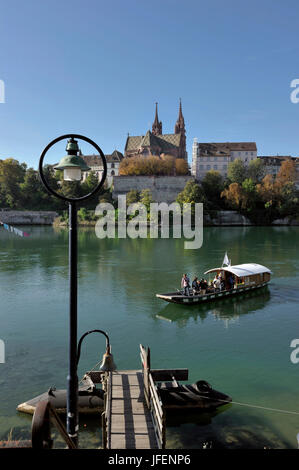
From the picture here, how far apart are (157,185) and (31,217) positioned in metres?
34.8

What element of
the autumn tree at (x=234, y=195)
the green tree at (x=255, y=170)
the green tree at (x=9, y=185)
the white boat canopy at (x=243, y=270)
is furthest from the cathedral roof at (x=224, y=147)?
the white boat canopy at (x=243, y=270)

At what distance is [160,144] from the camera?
389 ft

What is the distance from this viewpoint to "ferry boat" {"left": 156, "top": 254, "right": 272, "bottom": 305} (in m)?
23.6

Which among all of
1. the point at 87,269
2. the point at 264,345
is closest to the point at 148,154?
the point at 87,269

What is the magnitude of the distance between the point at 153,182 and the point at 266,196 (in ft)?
95.7

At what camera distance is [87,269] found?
1491 inches

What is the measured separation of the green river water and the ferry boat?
55cm

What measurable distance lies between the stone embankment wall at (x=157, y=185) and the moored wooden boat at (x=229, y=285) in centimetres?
7544

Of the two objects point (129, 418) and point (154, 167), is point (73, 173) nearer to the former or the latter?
point (129, 418)

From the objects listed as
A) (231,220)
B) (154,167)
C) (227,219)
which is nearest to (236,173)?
(231,220)

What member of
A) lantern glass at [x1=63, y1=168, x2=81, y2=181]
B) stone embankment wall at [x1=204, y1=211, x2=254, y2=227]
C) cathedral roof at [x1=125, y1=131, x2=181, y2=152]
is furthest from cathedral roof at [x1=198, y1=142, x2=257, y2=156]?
lantern glass at [x1=63, y1=168, x2=81, y2=181]

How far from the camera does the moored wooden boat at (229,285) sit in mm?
23566

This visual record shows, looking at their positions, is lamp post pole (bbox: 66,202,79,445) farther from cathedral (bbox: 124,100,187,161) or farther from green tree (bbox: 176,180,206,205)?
cathedral (bbox: 124,100,187,161)

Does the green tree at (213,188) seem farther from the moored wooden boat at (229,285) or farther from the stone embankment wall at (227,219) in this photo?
the moored wooden boat at (229,285)
